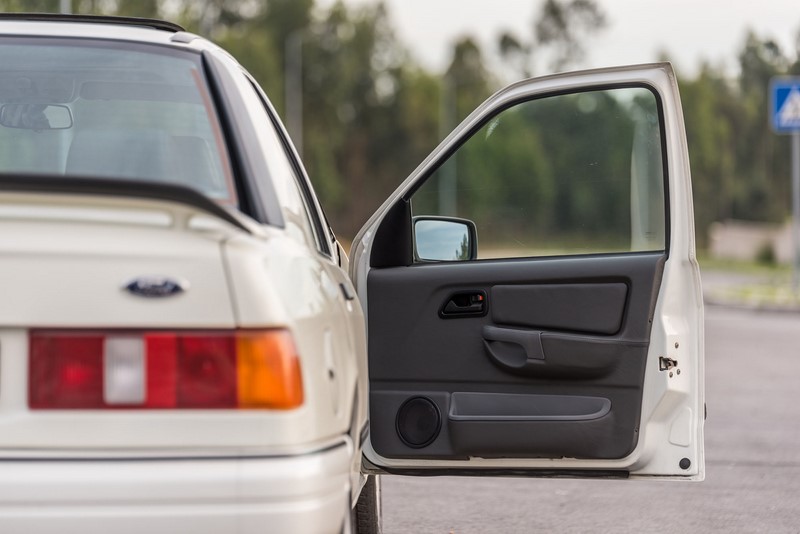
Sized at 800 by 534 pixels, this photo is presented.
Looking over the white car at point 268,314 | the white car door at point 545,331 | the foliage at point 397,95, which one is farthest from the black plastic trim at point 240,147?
the foliage at point 397,95

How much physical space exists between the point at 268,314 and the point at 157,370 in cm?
26

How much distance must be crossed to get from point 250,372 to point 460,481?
4484 mm

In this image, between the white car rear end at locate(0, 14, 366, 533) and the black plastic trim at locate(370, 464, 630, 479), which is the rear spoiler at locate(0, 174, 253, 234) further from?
the black plastic trim at locate(370, 464, 630, 479)

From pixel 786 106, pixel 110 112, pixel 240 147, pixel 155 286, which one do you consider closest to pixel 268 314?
pixel 155 286

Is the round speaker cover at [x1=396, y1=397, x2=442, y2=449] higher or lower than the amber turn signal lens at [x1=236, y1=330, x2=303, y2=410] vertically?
lower

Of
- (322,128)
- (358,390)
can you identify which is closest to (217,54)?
(358,390)

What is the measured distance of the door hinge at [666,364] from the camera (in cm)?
428

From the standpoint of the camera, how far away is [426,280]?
4.55 meters

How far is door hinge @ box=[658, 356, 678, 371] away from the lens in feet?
14.0

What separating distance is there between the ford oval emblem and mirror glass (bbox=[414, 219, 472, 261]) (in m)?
1.93

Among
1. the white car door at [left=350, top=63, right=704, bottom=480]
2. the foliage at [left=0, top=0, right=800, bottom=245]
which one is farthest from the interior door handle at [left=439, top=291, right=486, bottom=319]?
the foliage at [left=0, top=0, right=800, bottom=245]

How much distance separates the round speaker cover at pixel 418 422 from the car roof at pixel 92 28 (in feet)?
4.61

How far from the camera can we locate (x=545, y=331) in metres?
4.51

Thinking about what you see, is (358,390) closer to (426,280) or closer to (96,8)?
(426,280)
